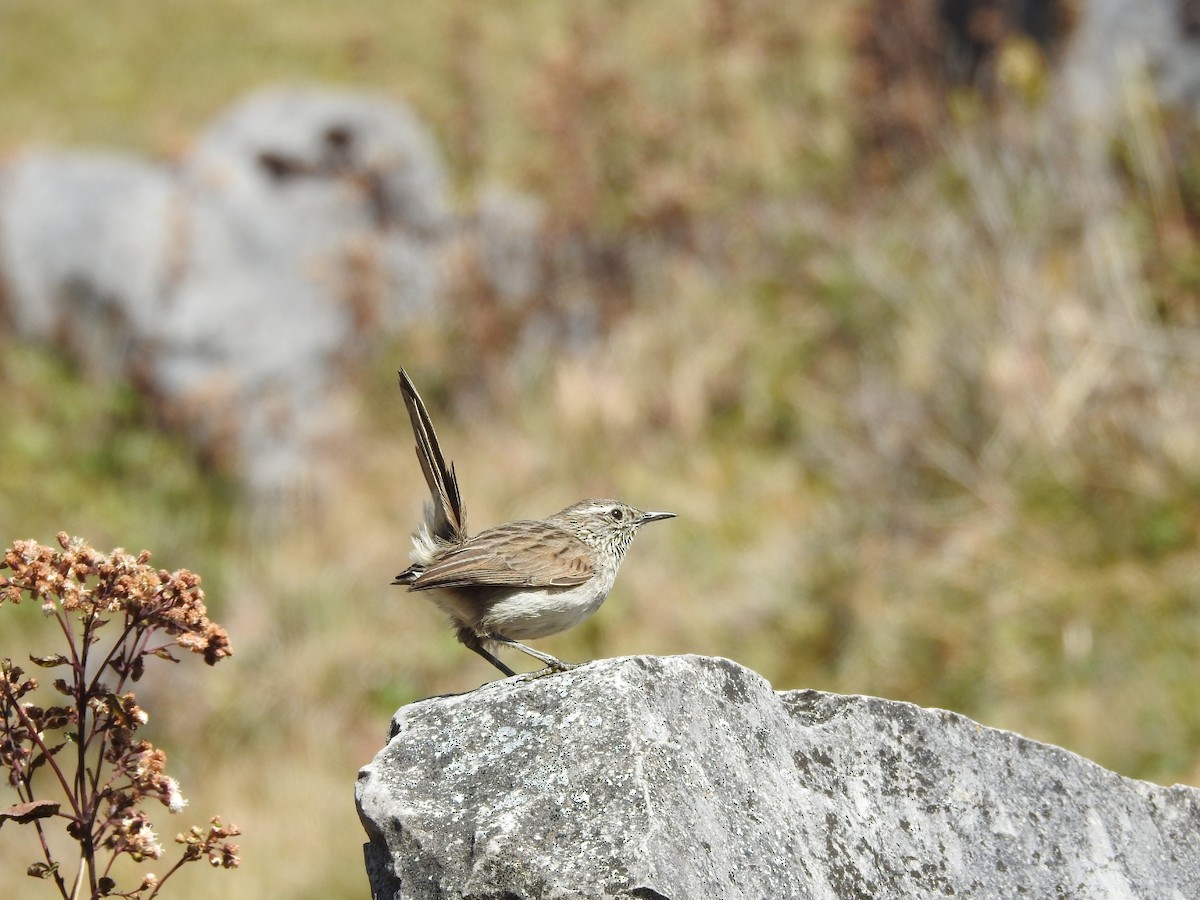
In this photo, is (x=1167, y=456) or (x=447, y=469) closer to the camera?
(x=447, y=469)

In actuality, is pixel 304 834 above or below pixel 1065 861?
above

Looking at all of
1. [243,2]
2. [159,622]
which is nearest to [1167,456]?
[159,622]

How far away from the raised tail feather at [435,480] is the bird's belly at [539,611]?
482 millimetres

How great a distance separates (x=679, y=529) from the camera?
38.2ft

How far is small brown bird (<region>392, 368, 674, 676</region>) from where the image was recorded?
461 cm

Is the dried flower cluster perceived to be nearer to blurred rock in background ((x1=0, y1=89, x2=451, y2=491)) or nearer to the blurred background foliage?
the blurred background foliage

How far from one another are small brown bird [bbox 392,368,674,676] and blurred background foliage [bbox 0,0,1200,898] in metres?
4.52

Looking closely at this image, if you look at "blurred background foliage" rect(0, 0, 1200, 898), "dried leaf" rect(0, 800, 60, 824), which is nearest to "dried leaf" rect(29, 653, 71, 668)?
"dried leaf" rect(0, 800, 60, 824)

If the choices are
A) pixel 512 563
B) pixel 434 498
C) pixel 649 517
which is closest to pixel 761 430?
pixel 649 517

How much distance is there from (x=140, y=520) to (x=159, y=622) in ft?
43.1

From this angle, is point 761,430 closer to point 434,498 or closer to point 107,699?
point 434,498

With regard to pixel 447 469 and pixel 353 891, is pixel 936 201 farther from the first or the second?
pixel 447 469

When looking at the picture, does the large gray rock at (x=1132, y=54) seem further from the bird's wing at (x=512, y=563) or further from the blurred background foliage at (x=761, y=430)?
the bird's wing at (x=512, y=563)

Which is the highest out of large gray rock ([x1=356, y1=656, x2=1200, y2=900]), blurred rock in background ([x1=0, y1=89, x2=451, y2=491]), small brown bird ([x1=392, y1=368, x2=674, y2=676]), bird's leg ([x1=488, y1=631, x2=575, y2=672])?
blurred rock in background ([x1=0, y1=89, x2=451, y2=491])
